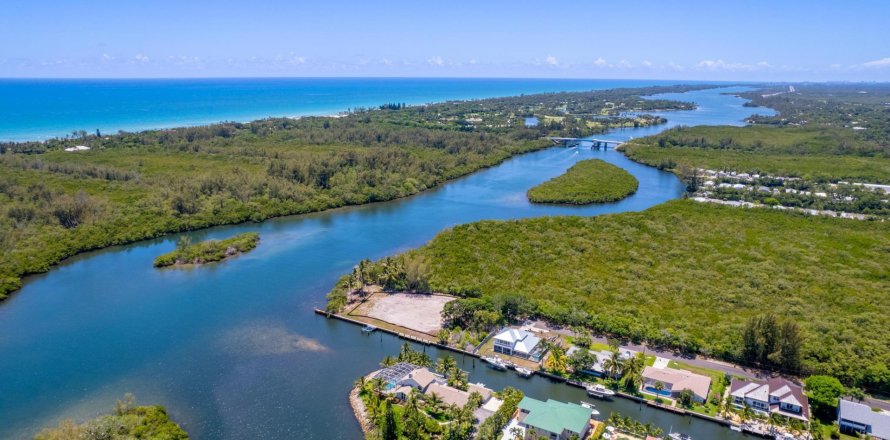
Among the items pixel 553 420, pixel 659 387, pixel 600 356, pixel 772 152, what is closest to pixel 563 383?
pixel 600 356

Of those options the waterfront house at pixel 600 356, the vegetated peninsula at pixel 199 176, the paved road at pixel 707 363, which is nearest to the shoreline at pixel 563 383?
the waterfront house at pixel 600 356

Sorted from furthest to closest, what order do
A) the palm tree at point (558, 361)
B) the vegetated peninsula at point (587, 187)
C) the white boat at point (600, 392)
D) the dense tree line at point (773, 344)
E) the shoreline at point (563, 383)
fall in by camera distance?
the vegetated peninsula at point (587, 187) → the palm tree at point (558, 361) → the dense tree line at point (773, 344) → the white boat at point (600, 392) → the shoreline at point (563, 383)

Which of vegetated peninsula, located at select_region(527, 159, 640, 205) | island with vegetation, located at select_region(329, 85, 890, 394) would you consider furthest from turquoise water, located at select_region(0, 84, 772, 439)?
vegetated peninsula, located at select_region(527, 159, 640, 205)

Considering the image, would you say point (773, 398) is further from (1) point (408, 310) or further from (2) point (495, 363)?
(1) point (408, 310)

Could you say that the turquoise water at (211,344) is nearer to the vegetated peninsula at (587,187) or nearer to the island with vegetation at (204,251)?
the island with vegetation at (204,251)

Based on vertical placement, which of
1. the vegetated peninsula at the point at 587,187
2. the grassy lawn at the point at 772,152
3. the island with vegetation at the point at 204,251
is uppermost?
the grassy lawn at the point at 772,152

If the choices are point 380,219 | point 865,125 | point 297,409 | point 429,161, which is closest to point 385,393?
point 297,409
